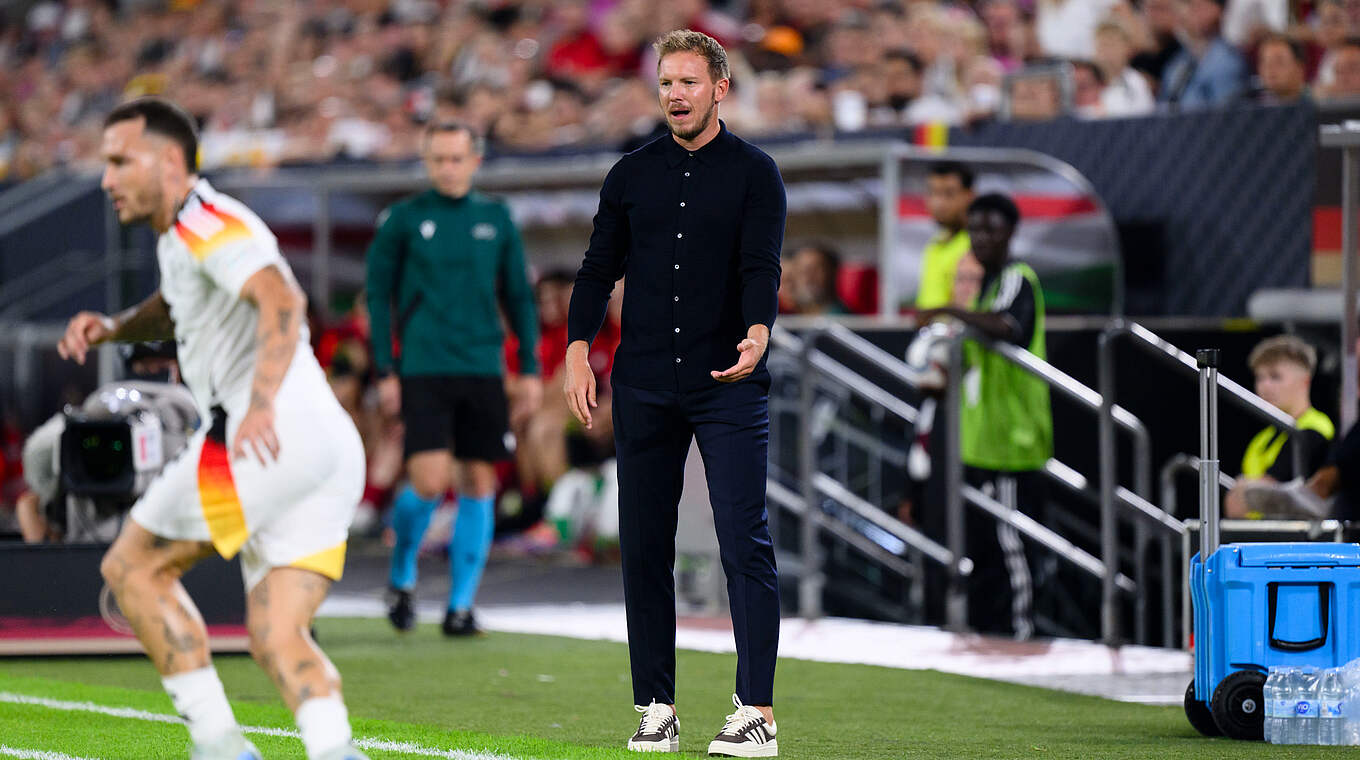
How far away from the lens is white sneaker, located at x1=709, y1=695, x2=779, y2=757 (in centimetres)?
550

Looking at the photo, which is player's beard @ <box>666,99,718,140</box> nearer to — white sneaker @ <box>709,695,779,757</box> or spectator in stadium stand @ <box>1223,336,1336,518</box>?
white sneaker @ <box>709,695,779,757</box>

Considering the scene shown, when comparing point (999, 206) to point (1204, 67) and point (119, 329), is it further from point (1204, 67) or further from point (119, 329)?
point (119, 329)

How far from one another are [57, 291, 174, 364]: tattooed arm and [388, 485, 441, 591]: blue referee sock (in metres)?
3.80

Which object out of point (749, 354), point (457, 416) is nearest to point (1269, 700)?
point (749, 354)

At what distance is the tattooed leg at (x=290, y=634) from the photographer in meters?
4.43

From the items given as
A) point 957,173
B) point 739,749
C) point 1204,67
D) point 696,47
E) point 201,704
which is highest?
point 1204,67

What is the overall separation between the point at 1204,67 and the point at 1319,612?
6.13 m

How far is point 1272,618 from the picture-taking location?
6.20 metres

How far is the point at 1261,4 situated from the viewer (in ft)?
39.8

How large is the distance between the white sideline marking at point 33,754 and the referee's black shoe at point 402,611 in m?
3.47

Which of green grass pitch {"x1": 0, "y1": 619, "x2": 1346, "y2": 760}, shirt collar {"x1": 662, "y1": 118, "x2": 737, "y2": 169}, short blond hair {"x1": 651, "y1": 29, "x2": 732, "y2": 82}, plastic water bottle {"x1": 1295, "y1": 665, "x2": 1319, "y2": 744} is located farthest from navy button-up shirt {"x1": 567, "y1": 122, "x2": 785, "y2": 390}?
plastic water bottle {"x1": 1295, "y1": 665, "x2": 1319, "y2": 744}

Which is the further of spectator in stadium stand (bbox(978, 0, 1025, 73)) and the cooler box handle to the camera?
spectator in stadium stand (bbox(978, 0, 1025, 73))

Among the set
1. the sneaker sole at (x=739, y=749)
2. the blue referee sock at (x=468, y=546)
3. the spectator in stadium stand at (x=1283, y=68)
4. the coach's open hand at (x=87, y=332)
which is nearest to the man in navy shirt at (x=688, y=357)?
the sneaker sole at (x=739, y=749)

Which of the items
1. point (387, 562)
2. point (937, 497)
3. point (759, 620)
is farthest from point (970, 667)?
point (387, 562)
